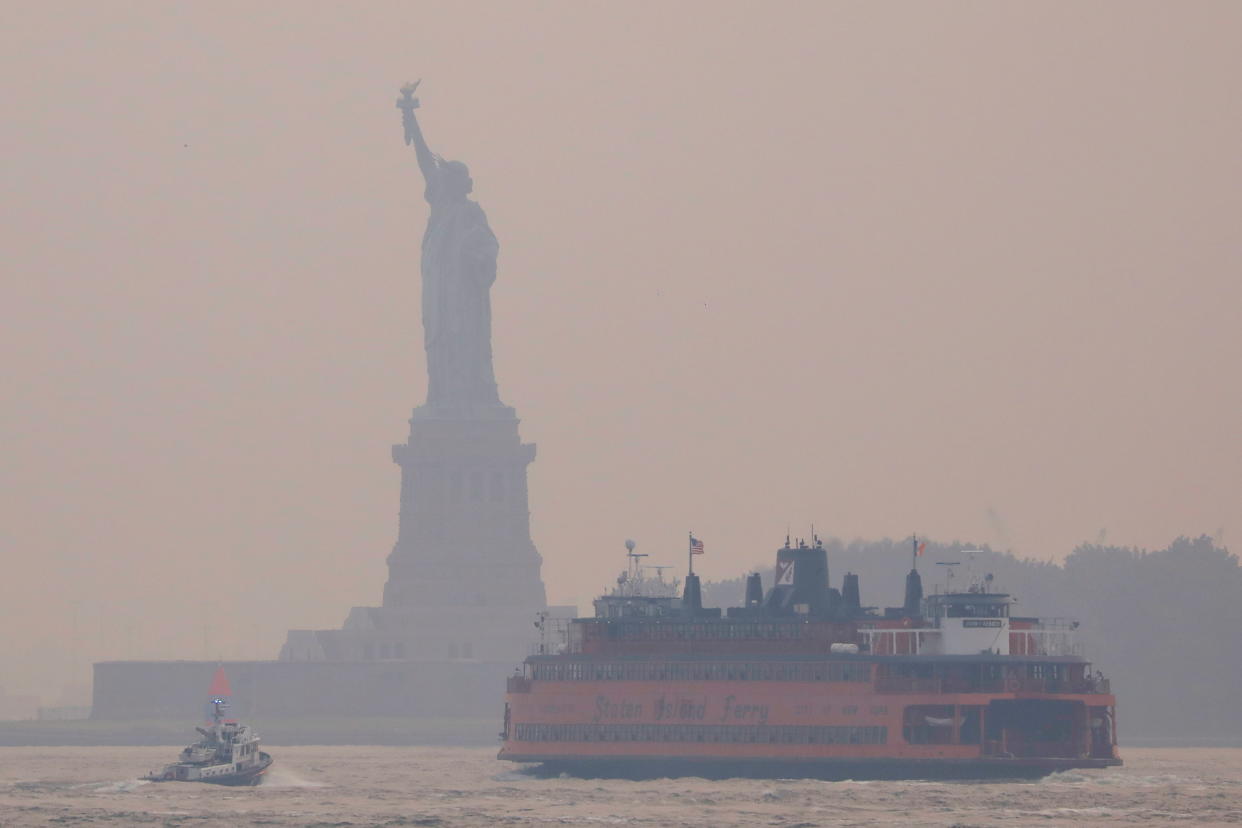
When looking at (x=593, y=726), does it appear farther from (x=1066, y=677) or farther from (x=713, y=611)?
A: (x=1066, y=677)

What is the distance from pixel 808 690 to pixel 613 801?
1490 cm

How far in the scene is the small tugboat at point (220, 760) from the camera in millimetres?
145375

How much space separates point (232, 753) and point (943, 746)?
3107 cm

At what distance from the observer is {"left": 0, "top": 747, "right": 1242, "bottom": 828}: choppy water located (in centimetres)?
12275

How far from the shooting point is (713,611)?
15300cm

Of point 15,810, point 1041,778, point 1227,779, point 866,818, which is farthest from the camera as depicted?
point 1227,779

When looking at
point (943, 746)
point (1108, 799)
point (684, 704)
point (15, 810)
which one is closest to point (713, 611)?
point (684, 704)

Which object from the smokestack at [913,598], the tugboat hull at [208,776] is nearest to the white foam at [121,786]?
the tugboat hull at [208,776]

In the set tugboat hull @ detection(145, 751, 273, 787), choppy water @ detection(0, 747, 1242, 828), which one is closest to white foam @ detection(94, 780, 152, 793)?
choppy water @ detection(0, 747, 1242, 828)

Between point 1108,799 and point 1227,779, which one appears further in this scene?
point 1227,779

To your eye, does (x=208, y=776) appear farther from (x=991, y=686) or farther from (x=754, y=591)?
(x=991, y=686)

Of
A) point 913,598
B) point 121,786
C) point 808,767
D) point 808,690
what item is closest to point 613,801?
point 808,767

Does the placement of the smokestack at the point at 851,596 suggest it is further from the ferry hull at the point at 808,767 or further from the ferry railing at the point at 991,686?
the ferry hull at the point at 808,767

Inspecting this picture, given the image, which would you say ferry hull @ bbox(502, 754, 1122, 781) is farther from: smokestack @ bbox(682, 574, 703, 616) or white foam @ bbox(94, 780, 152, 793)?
white foam @ bbox(94, 780, 152, 793)
